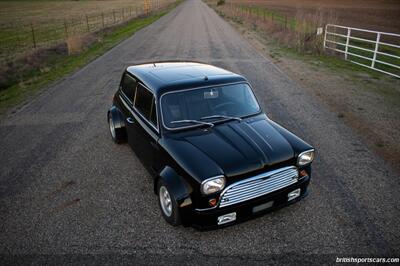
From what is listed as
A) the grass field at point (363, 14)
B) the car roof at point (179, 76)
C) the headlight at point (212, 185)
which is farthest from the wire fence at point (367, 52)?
the headlight at point (212, 185)

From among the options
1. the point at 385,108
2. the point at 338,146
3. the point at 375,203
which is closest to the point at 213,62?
the point at 385,108

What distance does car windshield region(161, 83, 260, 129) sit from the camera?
14.7 ft

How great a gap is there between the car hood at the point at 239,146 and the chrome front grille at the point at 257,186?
0.13 metres

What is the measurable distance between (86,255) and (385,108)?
809 cm

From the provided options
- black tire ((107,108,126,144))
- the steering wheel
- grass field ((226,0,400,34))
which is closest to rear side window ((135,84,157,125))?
the steering wheel

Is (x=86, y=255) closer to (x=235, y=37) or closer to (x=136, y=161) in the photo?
(x=136, y=161)

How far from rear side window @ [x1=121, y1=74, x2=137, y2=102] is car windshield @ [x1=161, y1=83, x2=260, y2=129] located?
4.28 ft

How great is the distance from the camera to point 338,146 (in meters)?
6.32

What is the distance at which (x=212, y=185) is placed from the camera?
3.63 m

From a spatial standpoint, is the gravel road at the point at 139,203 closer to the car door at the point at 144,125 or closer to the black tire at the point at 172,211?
the black tire at the point at 172,211

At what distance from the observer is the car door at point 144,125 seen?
15.3ft

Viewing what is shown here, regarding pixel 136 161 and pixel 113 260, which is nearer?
pixel 113 260

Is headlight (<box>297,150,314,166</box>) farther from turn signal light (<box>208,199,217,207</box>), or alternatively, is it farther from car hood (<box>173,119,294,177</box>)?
turn signal light (<box>208,199,217,207</box>)

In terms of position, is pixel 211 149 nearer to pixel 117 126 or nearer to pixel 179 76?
pixel 179 76
